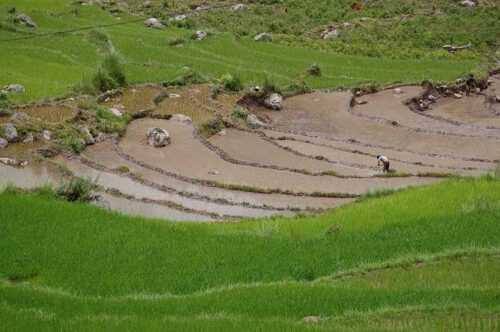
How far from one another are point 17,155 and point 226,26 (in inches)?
1084

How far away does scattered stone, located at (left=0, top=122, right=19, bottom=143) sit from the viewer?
2148 cm

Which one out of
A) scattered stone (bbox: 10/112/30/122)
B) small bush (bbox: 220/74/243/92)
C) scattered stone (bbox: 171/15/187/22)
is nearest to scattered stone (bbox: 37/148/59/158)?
scattered stone (bbox: 10/112/30/122)

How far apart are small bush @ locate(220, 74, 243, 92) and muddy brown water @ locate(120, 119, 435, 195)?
6193mm

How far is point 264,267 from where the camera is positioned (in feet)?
37.5

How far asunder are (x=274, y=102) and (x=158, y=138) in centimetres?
827

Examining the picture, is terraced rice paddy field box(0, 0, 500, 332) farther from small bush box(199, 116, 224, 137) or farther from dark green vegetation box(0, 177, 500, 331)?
small bush box(199, 116, 224, 137)

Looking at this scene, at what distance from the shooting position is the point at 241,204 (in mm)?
18391

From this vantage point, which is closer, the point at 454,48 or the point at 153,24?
the point at 454,48

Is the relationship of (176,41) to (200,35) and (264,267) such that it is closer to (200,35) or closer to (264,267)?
(200,35)

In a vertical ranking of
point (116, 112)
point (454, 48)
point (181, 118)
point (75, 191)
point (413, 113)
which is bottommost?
point (454, 48)

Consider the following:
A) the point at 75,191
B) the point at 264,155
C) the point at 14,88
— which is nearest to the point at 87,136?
the point at 14,88

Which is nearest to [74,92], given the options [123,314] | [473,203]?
[473,203]

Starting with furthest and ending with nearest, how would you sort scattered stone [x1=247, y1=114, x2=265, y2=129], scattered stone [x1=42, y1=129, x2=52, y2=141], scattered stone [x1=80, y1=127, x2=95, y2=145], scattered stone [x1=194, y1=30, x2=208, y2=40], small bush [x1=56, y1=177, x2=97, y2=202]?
scattered stone [x1=194, y1=30, x2=208, y2=40] < scattered stone [x1=247, y1=114, x2=265, y2=129] < scattered stone [x1=80, y1=127, x2=95, y2=145] < scattered stone [x1=42, y1=129, x2=52, y2=141] < small bush [x1=56, y1=177, x2=97, y2=202]

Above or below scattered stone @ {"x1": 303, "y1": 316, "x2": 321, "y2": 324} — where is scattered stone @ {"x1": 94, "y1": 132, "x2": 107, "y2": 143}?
below
